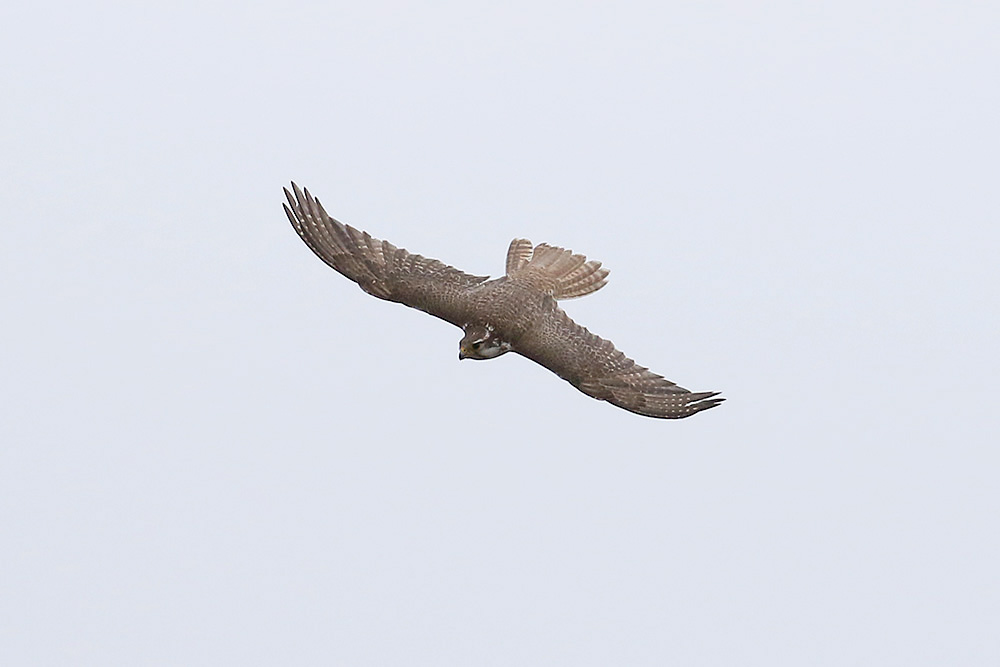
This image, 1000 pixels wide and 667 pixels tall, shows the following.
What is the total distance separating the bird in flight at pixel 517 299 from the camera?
1797 centimetres

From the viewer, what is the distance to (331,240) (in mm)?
19203

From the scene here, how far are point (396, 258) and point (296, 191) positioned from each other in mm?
1469

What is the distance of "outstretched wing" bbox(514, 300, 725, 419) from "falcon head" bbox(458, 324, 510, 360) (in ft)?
0.66

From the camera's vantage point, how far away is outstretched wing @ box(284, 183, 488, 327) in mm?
18672

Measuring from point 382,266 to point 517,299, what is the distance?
64.4 inches

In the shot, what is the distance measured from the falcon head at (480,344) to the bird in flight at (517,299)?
0.04 feet

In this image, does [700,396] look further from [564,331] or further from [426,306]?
[426,306]

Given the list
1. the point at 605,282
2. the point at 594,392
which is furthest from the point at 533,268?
the point at 594,392

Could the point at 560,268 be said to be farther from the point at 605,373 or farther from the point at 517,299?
the point at 605,373

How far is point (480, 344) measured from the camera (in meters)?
18.3

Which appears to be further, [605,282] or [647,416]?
[605,282]

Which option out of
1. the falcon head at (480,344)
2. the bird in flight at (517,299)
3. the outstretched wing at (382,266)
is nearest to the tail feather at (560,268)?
the bird in flight at (517,299)

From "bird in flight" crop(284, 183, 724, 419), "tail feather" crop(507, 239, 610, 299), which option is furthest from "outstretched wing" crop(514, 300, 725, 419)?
"tail feather" crop(507, 239, 610, 299)

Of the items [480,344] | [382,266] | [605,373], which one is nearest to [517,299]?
[480,344]
